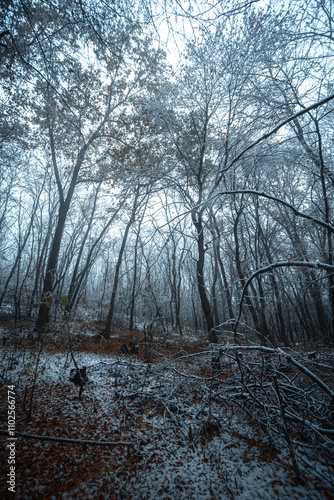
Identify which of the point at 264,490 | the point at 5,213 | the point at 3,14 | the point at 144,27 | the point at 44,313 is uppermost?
the point at 5,213

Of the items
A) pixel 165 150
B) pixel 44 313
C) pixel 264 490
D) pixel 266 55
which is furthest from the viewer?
pixel 165 150

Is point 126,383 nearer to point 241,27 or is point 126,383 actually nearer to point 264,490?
point 264,490

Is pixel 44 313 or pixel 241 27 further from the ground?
pixel 241 27

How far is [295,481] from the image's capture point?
2.04 metres

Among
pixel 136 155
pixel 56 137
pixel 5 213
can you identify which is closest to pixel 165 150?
pixel 136 155

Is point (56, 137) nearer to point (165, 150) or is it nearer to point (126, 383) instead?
point (165, 150)

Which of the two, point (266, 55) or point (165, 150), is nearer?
point (266, 55)

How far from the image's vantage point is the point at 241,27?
14.6 feet

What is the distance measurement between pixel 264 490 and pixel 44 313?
24.9 ft

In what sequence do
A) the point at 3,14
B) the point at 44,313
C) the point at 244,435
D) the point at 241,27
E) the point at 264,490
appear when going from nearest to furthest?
1. the point at 264,490
2. the point at 244,435
3. the point at 3,14
4. the point at 241,27
5. the point at 44,313

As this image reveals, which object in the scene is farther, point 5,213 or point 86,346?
point 5,213

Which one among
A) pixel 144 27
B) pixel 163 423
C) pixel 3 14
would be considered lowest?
pixel 163 423

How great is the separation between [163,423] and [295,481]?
66.6 inches

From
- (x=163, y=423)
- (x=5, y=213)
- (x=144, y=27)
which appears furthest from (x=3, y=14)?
(x=5, y=213)
